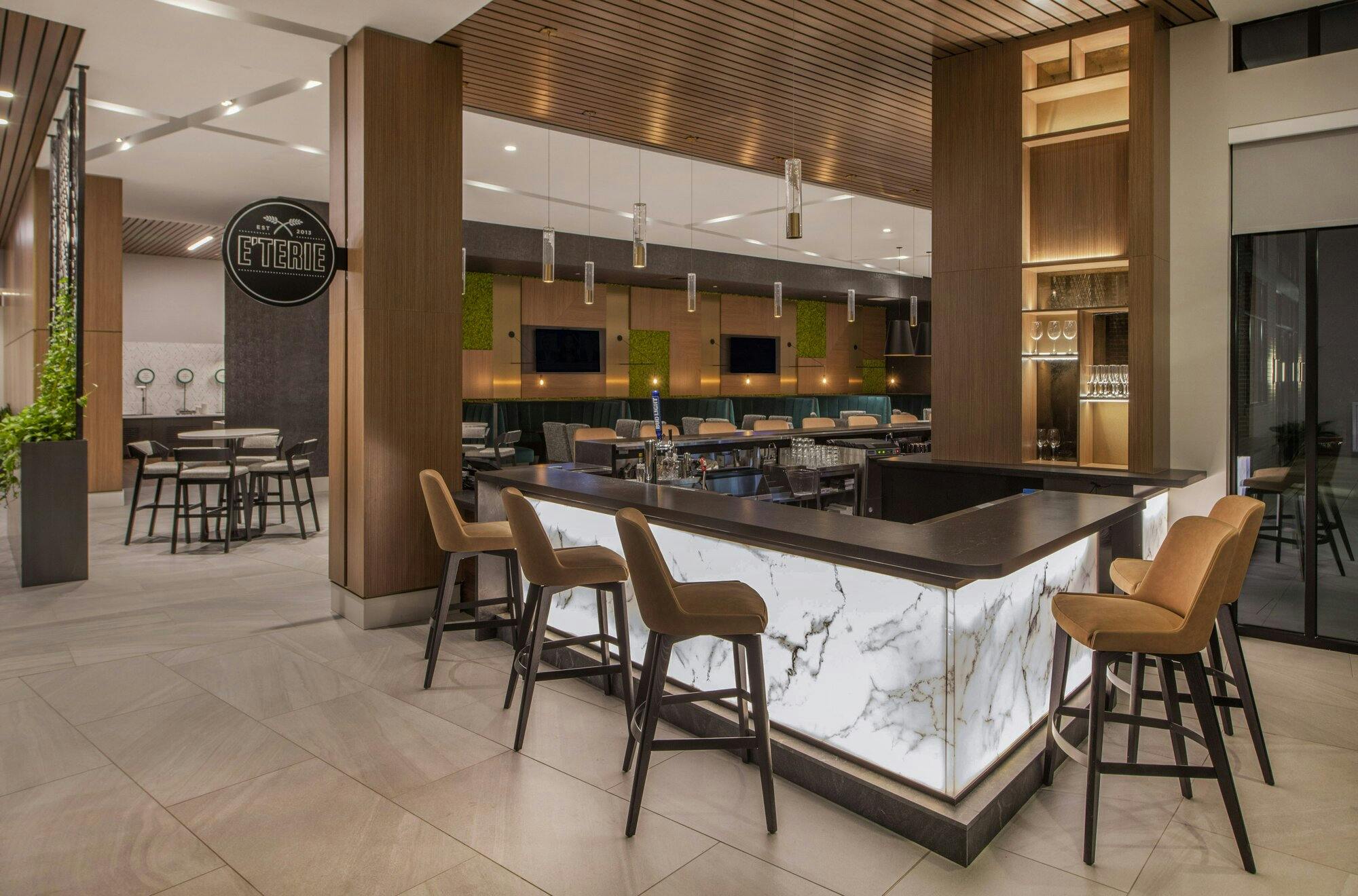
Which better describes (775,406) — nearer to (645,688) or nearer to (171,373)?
(171,373)

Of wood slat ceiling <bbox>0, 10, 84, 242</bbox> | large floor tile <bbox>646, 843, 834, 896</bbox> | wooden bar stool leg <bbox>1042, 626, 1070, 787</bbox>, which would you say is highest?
wood slat ceiling <bbox>0, 10, 84, 242</bbox>

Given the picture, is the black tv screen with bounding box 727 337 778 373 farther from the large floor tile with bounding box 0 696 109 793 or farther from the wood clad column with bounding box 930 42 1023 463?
the large floor tile with bounding box 0 696 109 793

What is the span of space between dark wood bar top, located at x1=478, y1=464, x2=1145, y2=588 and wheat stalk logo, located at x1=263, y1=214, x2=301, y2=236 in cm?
209

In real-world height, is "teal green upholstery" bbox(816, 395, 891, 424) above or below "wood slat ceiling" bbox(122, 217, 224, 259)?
below

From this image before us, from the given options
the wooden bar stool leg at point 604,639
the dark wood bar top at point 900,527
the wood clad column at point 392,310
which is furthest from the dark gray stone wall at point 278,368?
the wooden bar stool leg at point 604,639

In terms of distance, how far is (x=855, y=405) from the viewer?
1656 centimetres

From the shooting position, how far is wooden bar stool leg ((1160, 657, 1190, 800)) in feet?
8.44

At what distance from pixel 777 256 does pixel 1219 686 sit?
35.3 feet

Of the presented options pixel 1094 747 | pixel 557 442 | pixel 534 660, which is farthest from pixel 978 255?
pixel 557 442

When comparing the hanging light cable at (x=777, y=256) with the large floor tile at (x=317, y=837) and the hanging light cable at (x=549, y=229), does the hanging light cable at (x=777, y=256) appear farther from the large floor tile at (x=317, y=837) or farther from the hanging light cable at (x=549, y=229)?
the large floor tile at (x=317, y=837)

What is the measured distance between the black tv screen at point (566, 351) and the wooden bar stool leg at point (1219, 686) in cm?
1012

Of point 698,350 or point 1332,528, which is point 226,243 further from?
point 698,350

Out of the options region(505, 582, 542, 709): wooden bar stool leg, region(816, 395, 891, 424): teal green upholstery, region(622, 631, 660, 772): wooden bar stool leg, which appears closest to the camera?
region(622, 631, 660, 772): wooden bar stool leg

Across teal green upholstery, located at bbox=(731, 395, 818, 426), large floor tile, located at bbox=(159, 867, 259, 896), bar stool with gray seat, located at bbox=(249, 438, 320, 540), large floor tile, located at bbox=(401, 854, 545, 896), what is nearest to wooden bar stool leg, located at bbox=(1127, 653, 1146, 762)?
large floor tile, located at bbox=(401, 854, 545, 896)
